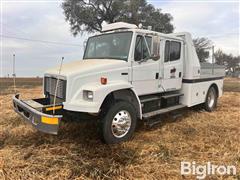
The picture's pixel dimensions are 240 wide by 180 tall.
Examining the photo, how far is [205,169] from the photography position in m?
3.30

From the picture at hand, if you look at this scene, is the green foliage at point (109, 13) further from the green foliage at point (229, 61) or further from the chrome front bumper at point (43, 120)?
the green foliage at point (229, 61)

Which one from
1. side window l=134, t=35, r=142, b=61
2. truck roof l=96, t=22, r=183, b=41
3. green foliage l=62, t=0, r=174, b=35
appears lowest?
side window l=134, t=35, r=142, b=61

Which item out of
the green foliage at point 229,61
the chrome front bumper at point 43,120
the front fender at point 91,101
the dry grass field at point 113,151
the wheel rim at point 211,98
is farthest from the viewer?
the green foliage at point 229,61

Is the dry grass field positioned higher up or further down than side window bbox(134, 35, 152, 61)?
further down

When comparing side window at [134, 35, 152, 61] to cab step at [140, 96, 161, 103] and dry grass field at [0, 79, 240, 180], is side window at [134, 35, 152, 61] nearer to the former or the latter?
cab step at [140, 96, 161, 103]

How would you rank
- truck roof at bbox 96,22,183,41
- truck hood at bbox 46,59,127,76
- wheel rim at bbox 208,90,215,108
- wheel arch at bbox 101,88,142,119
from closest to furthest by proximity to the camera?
truck hood at bbox 46,59,127,76 → wheel arch at bbox 101,88,142,119 → truck roof at bbox 96,22,183,41 → wheel rim at bbox 208,90,215,108

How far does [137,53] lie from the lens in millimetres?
4645

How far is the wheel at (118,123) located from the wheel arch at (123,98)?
0.34 ft

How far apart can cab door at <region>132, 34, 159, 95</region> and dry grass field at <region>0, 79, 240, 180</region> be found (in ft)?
3.61

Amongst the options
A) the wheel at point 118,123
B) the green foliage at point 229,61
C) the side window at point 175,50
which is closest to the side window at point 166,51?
the side window at point 175,50

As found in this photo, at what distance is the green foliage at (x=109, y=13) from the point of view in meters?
21.4

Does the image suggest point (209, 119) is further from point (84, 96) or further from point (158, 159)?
point (84, 96)

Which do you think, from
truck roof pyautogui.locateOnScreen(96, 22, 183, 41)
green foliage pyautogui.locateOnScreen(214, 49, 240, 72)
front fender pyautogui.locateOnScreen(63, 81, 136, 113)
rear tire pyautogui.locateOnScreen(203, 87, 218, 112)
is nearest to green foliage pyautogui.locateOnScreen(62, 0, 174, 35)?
rear tire pyautogui.locateOnScreen(203, 87, 218, 112)

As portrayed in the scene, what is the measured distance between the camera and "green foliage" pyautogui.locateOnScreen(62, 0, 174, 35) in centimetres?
2142
